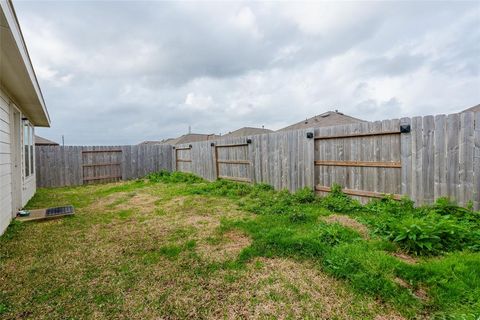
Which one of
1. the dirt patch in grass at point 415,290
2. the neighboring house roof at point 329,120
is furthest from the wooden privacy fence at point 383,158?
the neighboring house roof at point 329,120

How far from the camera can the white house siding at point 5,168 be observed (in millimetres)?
3641

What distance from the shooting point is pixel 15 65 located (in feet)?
9.87

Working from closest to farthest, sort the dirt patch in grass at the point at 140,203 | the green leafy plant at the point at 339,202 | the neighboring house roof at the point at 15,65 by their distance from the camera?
the neighboring house roof at the point at 15,65 → the green leafy plant at the point at 339,202 → the dirt patch in grass at the point at 140,203

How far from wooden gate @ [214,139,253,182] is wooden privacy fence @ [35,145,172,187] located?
16.0ft

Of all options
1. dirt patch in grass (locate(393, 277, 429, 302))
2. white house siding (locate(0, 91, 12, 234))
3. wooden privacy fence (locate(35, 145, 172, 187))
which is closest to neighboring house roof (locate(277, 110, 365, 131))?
wooden privacy fence (locate(35, 145, 172, 187))

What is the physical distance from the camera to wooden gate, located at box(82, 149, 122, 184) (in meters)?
10.2

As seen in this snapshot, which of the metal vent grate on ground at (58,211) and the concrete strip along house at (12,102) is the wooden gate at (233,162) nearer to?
the metal vent grate on ground at (58,211)

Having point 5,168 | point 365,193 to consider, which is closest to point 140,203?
point 5,168

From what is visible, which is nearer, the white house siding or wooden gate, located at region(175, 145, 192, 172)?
the white house siding

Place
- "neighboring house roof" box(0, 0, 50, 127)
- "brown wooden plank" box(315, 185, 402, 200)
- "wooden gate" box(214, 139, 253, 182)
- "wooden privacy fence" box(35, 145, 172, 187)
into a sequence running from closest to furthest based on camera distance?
"neighboring house roof" box(0, 0, 50, 127) → "brown wooden plank" box(315, 185, 402, 200) → "wooden gate" box(214, 139, 253, 182) → "wooden privacy fence" box(35, 145, 172, 187)

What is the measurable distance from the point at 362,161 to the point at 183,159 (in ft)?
29.2

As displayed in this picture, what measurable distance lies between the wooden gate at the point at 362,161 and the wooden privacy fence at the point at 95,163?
9400 mm

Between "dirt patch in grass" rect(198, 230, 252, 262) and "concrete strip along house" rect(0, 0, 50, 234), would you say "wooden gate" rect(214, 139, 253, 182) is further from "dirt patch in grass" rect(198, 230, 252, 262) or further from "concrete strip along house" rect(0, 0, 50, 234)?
"concrete strip along house" rect(0, 0, 50, 234)

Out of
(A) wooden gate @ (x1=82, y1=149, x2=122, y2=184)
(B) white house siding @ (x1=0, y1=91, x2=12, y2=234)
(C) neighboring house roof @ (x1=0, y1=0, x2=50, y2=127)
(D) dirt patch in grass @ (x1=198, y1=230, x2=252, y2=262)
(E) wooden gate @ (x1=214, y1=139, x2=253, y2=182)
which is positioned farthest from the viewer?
(A) wooden gate @ (x1=82, y1=149, x2=122, y2=184)
